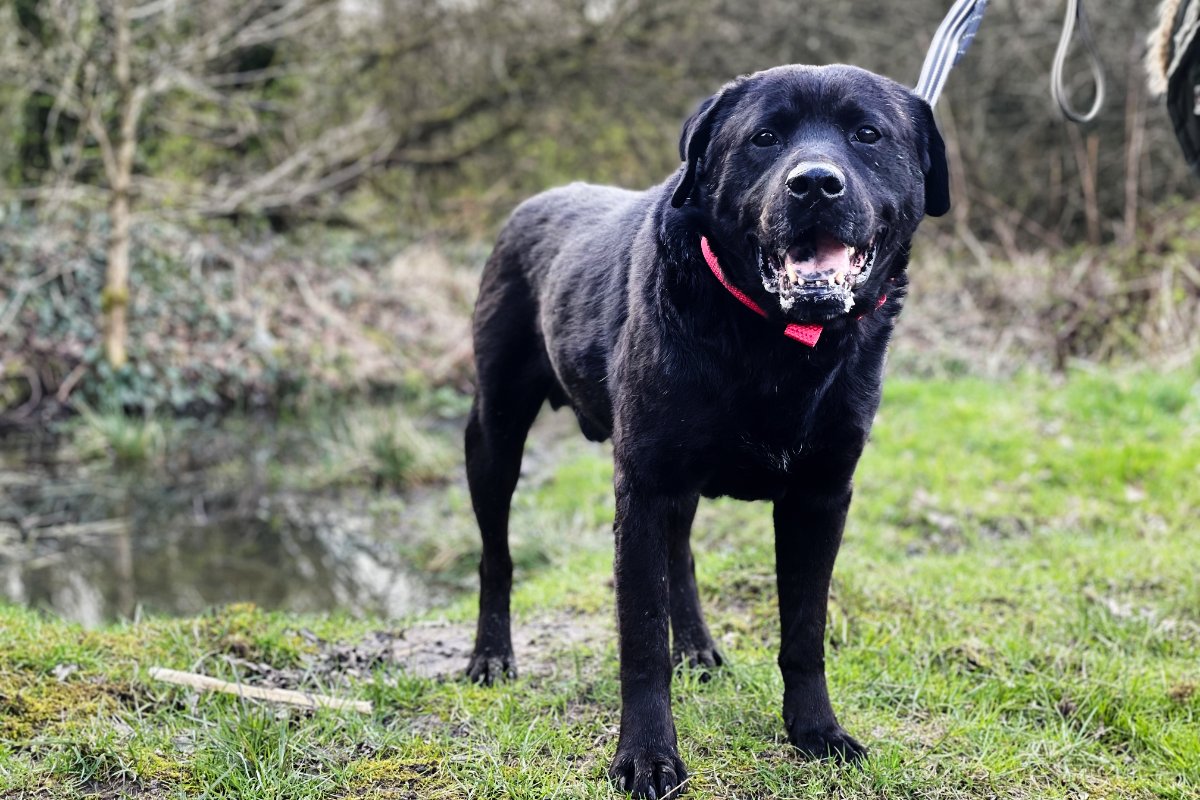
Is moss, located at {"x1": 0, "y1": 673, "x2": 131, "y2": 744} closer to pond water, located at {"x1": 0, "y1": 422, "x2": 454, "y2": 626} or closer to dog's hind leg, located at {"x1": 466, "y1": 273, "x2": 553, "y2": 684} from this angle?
dog's hind leg, located at {"x1": 466, "y1": 273, "x2": 553, "y2": 684}

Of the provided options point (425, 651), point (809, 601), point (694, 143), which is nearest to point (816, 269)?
point (694, 143)

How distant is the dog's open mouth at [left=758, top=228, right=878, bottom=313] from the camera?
7.61ft

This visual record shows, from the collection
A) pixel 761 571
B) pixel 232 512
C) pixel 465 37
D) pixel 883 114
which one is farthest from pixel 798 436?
pixel 465 37

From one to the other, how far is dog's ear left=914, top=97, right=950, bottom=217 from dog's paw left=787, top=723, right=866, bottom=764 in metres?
1.44

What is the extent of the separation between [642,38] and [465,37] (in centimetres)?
220

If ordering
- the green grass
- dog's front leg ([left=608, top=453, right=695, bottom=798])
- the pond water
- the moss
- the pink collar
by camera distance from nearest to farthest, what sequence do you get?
the pink collar → dog's front leg ([left=608, top=453, right=695, bottom=798]) → the green grass → the moss → the pond water

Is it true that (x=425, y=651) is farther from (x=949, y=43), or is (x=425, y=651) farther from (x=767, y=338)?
(x=949, y=43)

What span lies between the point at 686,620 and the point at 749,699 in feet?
1.29

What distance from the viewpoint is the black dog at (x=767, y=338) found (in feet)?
7.84

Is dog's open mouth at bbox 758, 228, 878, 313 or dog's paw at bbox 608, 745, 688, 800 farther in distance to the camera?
dog's paw at bbox 608, 745, 688, 800

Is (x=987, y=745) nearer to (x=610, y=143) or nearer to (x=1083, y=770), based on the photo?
(x=1083, y=770)

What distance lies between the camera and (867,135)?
8.21 ft

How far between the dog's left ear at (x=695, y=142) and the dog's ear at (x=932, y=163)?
0.52 m

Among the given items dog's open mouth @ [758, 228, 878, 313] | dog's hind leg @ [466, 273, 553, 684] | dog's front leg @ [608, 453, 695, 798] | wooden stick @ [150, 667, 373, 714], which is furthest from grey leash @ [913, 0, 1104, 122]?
wooden stick @ [150, 667, 373, 714]
